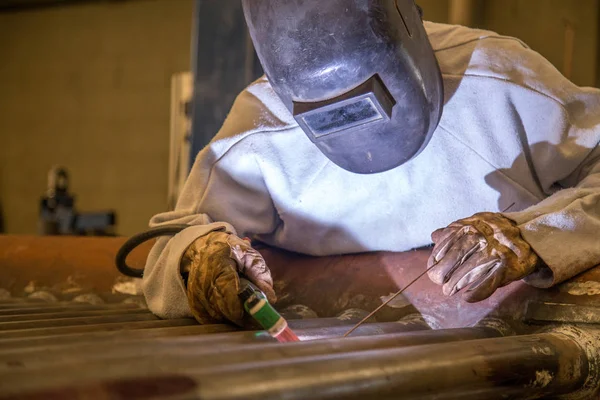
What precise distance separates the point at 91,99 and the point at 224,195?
5.74 m

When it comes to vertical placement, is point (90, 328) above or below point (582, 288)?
below

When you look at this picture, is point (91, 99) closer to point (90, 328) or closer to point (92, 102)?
point (92, 102)

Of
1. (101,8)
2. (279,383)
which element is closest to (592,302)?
(279,383)

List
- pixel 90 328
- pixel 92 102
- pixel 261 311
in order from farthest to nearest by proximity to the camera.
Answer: pixel 92 102, pixel 90 328, pixel 261 311

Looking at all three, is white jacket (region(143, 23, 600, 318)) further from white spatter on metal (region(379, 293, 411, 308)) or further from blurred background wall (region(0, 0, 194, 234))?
blurred background wall (region(0, 0, 194, 234))

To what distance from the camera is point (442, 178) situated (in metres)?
1.51

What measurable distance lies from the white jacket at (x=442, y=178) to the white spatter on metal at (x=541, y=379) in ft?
0.85

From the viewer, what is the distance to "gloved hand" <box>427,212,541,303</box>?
1202 millimetres

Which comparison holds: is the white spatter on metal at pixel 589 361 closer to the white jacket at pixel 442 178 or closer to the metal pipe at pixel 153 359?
the white jacket at pixel 442 178

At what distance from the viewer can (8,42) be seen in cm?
741

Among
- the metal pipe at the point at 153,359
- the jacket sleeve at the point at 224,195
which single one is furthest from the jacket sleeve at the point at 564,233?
the jacket sleeve at the point at 224,195

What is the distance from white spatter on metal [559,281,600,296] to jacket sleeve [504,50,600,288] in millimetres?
26

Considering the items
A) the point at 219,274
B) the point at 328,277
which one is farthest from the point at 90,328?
the point at 328,277

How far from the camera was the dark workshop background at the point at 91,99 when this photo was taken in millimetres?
6641
